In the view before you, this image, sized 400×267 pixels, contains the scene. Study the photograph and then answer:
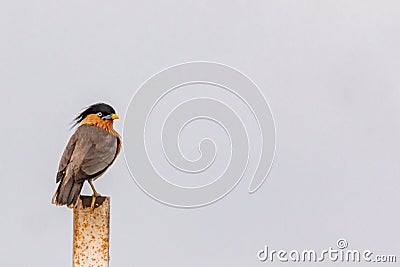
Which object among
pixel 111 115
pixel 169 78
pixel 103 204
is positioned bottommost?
pixel 103 204

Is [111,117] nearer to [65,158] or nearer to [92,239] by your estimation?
Answer: [65,158]

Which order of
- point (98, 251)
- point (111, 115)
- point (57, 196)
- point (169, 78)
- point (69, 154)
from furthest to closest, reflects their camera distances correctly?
point (169, 78) < point (111, 115) < point (69, 154) < point (57, 196) < point (98, 251)

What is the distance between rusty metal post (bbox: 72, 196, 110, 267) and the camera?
7.76 metres

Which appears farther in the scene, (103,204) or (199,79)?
(199,79)

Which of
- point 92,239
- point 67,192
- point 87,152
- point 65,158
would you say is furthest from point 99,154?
point 92,239

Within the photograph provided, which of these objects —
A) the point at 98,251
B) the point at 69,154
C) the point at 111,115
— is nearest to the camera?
the point at 98,251

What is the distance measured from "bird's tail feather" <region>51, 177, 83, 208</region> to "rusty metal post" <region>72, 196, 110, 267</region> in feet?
3.41

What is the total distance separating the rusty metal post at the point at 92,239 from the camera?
776 cm

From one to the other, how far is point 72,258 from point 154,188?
12.0 ft

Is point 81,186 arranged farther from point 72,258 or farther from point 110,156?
point 72,258

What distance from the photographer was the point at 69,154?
399 inches

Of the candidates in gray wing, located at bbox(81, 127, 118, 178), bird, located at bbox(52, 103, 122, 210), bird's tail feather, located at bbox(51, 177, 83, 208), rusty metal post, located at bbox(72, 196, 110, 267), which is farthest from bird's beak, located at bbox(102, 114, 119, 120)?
rusty metal post, located at bbox(72, 196, 110, 267)

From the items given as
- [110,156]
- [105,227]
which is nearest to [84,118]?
[110,156]

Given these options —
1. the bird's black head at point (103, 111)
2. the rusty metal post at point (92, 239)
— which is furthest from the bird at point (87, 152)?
the rusty metal post at point (92, 239)
